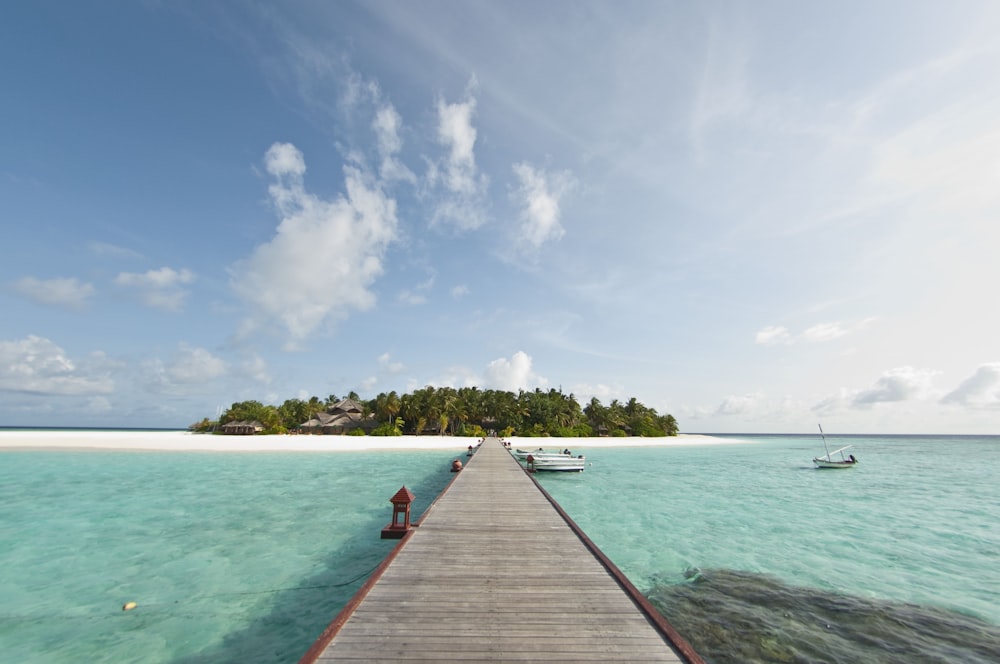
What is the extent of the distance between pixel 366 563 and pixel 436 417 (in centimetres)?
5513

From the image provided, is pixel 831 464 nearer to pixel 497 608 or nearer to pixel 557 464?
pixel 557 464

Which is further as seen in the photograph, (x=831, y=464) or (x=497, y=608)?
(x=831, y=464)

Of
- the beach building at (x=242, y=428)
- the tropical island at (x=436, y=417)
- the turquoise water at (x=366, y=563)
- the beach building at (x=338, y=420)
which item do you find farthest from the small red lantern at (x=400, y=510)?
the beach building at (x=242, y=428)

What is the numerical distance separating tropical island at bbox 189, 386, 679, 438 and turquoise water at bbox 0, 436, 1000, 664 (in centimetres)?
3885

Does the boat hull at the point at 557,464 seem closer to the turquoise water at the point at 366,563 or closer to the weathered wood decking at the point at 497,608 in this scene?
the turquoise water at the point at 366,563

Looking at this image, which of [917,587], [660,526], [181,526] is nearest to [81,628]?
[181,526]

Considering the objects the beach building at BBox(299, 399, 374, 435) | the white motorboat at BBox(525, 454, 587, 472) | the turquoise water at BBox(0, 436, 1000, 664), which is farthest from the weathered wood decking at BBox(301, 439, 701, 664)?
the beach building at BBox(299, 399, 374, 435)

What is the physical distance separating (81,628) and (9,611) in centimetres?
241

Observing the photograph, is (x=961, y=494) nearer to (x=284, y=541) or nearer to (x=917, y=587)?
(x=917, y=587)

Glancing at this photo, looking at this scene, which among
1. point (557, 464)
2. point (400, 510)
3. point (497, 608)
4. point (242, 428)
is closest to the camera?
point (497, 608)

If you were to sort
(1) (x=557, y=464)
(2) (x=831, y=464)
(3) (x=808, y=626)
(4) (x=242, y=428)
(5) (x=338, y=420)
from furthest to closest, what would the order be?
(5) (x=338, y=420) → (4) (x=242, y=428) → (2) (x=831, y=464) → (1) (x=557, y=464) → (3) (x=808, y=626)

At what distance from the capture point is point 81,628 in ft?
27.3

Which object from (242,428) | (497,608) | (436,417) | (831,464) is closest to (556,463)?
(497,608)

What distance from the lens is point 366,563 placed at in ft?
38.5
